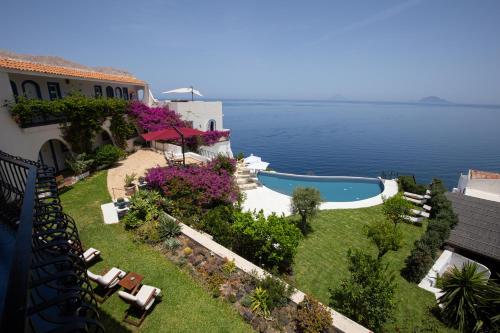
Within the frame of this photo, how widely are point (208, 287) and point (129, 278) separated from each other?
2.35 m

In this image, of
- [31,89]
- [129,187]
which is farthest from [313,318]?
[31,89]

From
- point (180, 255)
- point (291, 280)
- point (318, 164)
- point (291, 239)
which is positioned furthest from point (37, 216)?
point (318, 164)

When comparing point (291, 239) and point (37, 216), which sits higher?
point (37, 216)

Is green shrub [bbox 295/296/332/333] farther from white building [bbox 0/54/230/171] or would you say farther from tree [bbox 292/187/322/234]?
white building [bbox 0/54/230/171]

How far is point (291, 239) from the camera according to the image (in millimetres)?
9109

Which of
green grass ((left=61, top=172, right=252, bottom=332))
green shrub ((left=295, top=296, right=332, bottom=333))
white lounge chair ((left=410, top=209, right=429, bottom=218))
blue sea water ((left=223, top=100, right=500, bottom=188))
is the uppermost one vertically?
green shrub ((left=295, top=296, right=332, bottom=333))

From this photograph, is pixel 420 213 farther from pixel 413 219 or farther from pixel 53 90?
pixel 53 90

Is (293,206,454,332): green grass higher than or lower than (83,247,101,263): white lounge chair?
lower

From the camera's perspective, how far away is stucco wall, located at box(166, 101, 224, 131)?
2638cm

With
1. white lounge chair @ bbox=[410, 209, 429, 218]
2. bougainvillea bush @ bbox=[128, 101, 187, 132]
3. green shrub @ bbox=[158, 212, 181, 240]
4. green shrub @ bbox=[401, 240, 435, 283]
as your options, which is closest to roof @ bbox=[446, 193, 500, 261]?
white lounge chair @ bbox=[410, 209, 429, 218]

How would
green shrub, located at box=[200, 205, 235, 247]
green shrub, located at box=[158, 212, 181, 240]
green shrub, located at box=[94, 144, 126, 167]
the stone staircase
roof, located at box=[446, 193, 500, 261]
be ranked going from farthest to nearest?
the stone staircase, green shrub, located at box=[94, 144, 126, 167], roof, located at box=[446, 193, 500, 261], green shrub, located at box=[200, 205, 235, 247], green shrub, located at box=[158, 212, 181, 240]

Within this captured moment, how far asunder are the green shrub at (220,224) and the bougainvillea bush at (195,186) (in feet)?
2.67

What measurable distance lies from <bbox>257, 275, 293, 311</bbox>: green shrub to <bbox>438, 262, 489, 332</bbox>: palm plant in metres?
6.59

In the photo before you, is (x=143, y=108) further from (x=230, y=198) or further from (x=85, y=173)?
(x=230, y=198)
